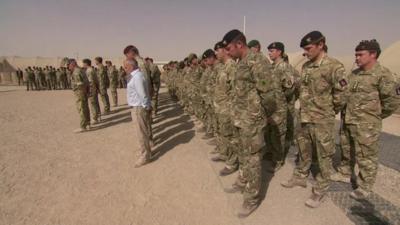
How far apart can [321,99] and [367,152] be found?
1.02 metres

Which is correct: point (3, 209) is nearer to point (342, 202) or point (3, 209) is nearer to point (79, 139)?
point (79, 139)

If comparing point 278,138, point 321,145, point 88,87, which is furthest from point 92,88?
point 321,145

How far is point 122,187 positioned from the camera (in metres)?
4.14

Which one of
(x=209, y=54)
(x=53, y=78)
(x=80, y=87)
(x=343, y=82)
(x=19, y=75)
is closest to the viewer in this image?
(x=343, y=82)

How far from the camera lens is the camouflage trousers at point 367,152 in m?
3.60

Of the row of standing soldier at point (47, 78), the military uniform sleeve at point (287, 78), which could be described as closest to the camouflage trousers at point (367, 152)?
the military uniform sleeve at point (287, 78)

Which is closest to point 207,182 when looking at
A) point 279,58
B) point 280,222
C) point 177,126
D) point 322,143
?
point 280,222

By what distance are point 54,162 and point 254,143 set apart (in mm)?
4201

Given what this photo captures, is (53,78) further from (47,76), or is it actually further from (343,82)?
(343,82)

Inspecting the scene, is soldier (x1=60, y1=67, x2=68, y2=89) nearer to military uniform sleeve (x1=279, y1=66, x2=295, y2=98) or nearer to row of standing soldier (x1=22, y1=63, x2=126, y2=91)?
row of standing soldier (x1=22, y1=63, x2=126, y2=91)

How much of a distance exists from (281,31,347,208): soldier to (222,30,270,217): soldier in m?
0.74

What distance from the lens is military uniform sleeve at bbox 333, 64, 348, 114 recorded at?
330 cm

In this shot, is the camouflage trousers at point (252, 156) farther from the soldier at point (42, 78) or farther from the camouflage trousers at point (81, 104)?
the soldier at point (42, 78)

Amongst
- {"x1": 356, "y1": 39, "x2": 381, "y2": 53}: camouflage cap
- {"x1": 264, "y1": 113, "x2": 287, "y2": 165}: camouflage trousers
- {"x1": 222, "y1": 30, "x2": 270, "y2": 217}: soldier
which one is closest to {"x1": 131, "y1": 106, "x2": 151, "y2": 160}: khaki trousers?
{"x1": 222, "y1": 30, "x2": 270, "y2": 217}: soldier
